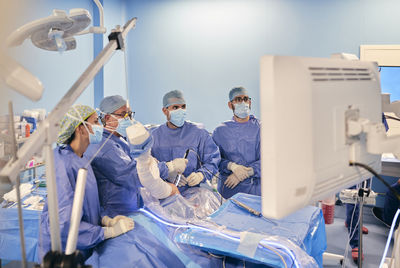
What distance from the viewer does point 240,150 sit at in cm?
310

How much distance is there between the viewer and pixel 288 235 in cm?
157

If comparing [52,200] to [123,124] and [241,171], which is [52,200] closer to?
[123,124]

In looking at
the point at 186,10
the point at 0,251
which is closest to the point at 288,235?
the point at 0,251

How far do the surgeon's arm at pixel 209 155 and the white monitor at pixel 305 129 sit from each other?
1885 millimetres

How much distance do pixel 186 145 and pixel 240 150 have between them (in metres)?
0.51

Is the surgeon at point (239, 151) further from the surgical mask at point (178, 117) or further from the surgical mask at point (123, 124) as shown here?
the surgical mask at point (123, 124)

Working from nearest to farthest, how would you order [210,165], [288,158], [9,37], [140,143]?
1. [288,158]
2. [9,37]
3. [140,143]
4. [210,165]

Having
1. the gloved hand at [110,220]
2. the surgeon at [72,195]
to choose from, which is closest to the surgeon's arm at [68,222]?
the surgeon at [72,195]

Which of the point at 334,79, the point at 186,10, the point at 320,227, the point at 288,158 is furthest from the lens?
the point at 186,10

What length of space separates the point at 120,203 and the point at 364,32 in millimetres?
3638

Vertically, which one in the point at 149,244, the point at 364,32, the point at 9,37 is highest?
the point at 364,32

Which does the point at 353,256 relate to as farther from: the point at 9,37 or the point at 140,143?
the point at 9,37

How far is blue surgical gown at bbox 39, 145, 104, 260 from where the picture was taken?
159 cm

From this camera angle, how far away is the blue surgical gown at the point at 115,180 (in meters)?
2.00
